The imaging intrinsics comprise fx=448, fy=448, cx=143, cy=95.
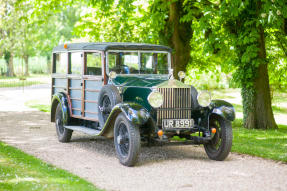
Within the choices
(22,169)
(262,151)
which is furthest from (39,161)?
(262,151)

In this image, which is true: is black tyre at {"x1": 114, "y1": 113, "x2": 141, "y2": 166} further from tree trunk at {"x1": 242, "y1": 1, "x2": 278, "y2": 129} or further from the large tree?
tree trunk at {"x1": 242, "y1": 1, "x2": 278, "y2": 129}

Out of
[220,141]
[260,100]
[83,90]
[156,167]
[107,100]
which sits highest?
[83,90]

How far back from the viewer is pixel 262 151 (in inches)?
354

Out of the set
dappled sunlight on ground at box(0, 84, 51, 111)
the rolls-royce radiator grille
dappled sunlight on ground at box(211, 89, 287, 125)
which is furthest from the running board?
dappled sunlight on ground at box(0, 84, 51, 111)

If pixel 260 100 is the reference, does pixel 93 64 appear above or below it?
above

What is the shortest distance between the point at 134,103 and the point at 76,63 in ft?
8.78

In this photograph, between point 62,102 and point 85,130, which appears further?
point 62,102

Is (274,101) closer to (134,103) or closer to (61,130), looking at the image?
(61,130)

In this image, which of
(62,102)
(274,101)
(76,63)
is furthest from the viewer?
(274,101)

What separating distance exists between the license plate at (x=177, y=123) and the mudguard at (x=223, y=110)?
1.65 ft

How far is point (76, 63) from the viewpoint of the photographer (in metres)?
9.88

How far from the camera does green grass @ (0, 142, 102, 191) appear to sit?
5.98 metres

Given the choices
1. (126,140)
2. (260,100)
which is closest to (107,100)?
(126,140)

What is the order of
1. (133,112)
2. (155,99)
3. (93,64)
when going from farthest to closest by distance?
(93,64), (155,99), (133,112)
